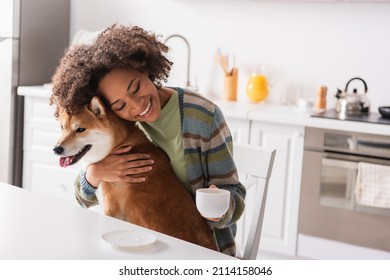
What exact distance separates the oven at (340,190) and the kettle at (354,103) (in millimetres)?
275

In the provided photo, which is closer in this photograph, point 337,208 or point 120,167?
point 120,167

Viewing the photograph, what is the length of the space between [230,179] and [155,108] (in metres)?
0.29

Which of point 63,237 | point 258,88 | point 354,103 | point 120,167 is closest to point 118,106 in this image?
point 120,167

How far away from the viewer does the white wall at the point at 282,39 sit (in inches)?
127

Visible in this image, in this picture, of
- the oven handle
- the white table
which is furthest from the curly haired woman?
the oven handle

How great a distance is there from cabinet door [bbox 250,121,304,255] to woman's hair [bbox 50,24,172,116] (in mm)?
1503

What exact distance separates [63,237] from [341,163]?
1.83m

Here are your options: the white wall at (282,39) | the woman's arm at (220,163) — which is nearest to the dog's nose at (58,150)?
the woman's arm at (220,163)

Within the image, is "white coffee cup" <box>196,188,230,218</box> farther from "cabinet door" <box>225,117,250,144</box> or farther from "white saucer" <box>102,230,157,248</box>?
"cabinet door" <box>225,117,250,144</box>

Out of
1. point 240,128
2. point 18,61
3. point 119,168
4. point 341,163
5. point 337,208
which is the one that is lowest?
point 337,208

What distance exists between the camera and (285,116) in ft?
9.63

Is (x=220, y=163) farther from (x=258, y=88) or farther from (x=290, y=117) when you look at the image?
(x=258, y=88)

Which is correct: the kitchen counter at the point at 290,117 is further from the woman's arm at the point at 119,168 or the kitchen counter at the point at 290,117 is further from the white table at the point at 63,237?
Result: the white table at the point at 63,237

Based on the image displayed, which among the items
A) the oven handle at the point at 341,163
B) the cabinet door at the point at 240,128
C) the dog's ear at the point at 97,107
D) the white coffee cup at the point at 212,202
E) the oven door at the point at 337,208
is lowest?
the oven door at the point at 337,208
